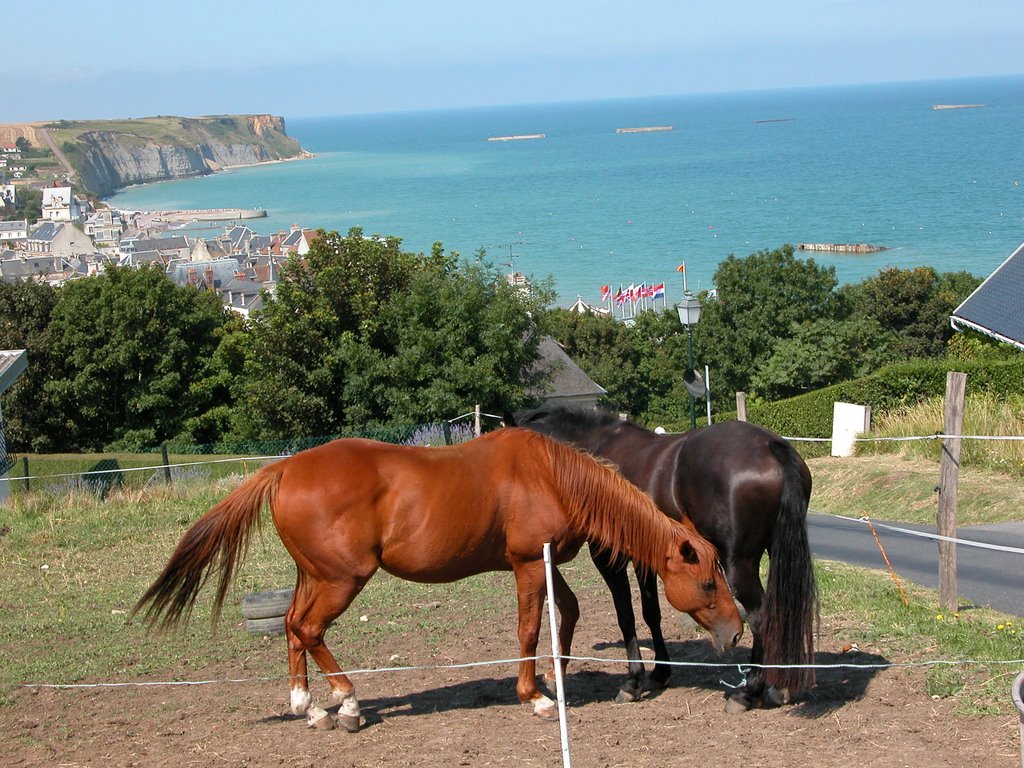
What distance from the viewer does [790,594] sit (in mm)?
6797

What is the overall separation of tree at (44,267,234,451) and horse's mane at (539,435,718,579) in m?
36.3

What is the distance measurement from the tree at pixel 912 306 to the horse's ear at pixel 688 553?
42.5 meters

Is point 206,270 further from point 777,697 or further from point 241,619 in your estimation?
point 777,697

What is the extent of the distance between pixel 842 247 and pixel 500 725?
10384cm

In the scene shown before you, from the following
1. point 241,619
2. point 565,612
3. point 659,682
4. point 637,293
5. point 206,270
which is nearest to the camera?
point 565,612

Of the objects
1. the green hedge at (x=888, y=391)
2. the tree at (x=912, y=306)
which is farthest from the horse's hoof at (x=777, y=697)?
the tree at (x=912, y=306)

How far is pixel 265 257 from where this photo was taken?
118312mm

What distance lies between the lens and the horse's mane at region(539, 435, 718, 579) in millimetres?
6742

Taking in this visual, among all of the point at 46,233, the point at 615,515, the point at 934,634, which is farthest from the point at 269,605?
the point at 46,233

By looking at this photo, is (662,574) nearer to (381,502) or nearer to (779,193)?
(381,502)

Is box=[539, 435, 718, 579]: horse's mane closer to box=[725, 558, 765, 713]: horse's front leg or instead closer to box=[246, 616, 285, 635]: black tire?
box=[725, 558, 765, 713]: horse's front leg

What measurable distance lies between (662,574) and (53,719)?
3902mm

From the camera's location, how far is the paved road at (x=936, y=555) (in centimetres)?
993

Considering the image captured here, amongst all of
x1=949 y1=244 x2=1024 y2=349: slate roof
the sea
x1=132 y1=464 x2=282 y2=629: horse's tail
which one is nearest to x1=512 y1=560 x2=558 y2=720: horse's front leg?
x1=132 y1=464 x2=282 y2=629: horse's tail
